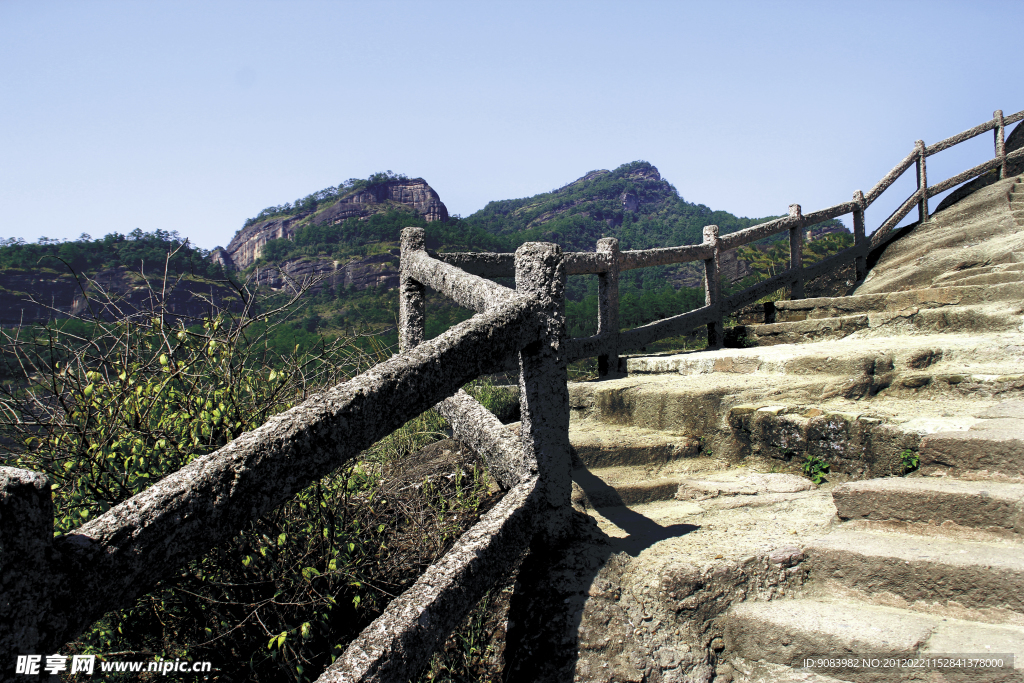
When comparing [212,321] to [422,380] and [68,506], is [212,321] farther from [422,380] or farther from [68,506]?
[422,380]

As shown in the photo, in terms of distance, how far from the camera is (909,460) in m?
2.51

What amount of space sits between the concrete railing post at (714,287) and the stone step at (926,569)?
440 cm

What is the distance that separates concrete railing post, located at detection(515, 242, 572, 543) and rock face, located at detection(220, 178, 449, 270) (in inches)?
2787

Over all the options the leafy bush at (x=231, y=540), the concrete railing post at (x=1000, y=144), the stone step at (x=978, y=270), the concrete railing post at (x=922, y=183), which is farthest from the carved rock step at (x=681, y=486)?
the concrete railing post at (x=1000, y=144)

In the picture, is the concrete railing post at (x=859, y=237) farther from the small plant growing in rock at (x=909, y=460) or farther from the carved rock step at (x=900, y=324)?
the small plant growing in rock at (x=909, y=460)

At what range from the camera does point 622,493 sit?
2.81 m

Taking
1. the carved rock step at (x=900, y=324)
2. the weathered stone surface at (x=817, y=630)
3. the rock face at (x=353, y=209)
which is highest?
the rock face at (x=353, y=209)

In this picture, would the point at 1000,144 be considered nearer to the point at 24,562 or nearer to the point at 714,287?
the point at 714,287

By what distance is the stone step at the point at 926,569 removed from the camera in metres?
1.74

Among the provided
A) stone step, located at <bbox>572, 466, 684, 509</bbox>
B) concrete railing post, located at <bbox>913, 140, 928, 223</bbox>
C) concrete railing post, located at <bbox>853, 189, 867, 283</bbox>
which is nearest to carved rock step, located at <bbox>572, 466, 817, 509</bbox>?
stone step, located at <bbox>572, 466, 684, 509</bbox>

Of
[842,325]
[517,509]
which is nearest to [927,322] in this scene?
[842,325]

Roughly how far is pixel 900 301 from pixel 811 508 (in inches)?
161

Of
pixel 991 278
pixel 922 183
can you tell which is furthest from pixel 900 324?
pixel 922 183

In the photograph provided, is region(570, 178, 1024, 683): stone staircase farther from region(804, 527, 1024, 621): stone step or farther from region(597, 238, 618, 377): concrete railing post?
region(597, 238, 618, 377): concrete railing post
